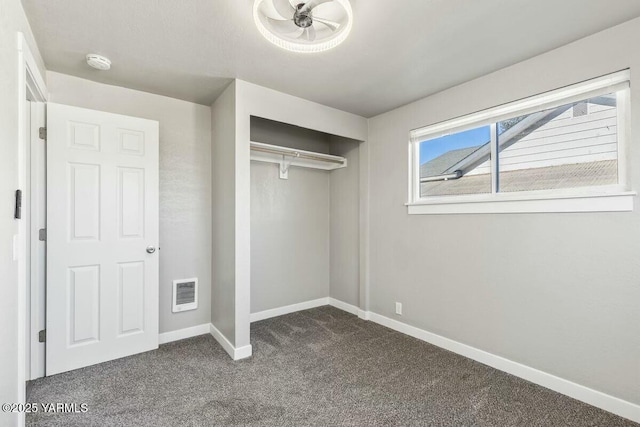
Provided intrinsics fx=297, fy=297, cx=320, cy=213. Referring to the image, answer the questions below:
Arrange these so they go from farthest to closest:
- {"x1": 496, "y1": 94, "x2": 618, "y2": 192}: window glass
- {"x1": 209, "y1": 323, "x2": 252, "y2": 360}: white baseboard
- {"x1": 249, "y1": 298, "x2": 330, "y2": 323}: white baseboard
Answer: {"x1": 249, "y1": 298, "x2": 330, "y2": 323}: white baseboard → {"x1": 209, "y1": 323, "x2": 252, "y2": 360}: white baseboard → {"x1": 496, "y1": 94, "x2": 618, "y2": 192}: window glass

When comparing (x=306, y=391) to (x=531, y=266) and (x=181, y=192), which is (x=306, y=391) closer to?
(x=531, y=266)

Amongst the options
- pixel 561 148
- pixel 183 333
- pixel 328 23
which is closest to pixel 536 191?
pixel 561 148

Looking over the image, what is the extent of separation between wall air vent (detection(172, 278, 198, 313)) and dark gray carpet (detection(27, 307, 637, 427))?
1.13 feet

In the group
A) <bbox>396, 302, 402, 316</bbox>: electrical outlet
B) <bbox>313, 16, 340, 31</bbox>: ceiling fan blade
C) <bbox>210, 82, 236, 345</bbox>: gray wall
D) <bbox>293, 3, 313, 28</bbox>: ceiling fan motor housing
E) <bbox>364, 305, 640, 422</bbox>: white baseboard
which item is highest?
<bbox>293, 3, 313, 28</bbox>: ceiling fan motor housing

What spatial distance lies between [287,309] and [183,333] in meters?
1.22

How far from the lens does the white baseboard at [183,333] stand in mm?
2855

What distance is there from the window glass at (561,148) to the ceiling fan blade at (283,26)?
188cm

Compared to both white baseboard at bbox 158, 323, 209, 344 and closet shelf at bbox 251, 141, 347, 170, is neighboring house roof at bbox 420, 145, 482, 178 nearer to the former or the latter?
closet shelf at bbox 251, 141, 347, 170

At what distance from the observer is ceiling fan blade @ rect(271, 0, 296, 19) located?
63.9 inches

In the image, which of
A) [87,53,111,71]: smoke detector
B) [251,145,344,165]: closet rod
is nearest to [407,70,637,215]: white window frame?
[251,145,344,165]: closet rod

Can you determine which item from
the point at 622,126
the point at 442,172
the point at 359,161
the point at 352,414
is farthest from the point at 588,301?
the point at 359,161

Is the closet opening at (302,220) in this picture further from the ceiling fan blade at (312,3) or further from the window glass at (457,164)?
the ceiling fan blade at (312,3)

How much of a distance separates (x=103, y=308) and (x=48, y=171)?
117 cm

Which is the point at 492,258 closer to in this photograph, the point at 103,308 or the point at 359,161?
the point at 359,161
